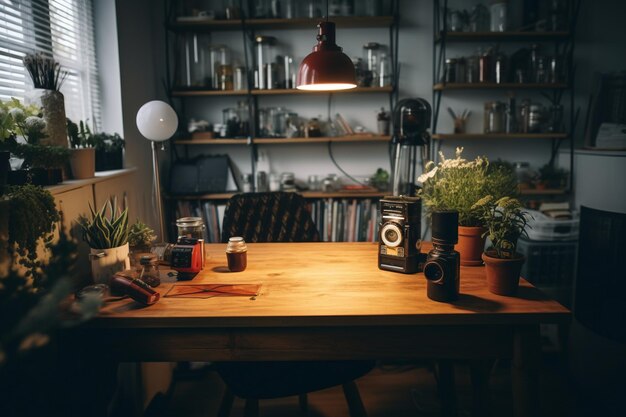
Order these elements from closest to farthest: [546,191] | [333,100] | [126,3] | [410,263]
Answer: [410,263], [126,3], [546,191], [333,100]

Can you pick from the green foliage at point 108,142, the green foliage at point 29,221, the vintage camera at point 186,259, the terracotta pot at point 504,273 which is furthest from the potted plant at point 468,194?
the green foliage at point 108,142

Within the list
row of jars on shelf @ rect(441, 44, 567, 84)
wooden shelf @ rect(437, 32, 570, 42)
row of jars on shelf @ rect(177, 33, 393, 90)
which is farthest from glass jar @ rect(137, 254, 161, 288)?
wooden shelf @ rect(437, 32, 570, 42)

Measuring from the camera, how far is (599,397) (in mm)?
2346

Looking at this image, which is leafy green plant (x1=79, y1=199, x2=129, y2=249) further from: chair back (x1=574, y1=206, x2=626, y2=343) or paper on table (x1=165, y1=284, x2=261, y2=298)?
chair back (x1=574, y1=206, x2=626, y2=343)

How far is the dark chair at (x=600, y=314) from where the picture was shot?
2246 millimetres

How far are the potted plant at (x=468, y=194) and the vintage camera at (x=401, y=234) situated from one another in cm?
13

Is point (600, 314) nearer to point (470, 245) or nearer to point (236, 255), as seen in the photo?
point (470, 245)

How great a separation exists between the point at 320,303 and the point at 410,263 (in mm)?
421

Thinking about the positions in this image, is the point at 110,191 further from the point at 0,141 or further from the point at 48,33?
the point at 48,33

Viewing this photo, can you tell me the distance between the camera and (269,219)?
2.30 meters

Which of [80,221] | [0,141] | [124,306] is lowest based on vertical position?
[124,306]

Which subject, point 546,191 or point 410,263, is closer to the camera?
point 410,263

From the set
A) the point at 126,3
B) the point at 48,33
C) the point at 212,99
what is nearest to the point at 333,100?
the point at 212,99

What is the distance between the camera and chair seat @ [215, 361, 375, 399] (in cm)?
148
